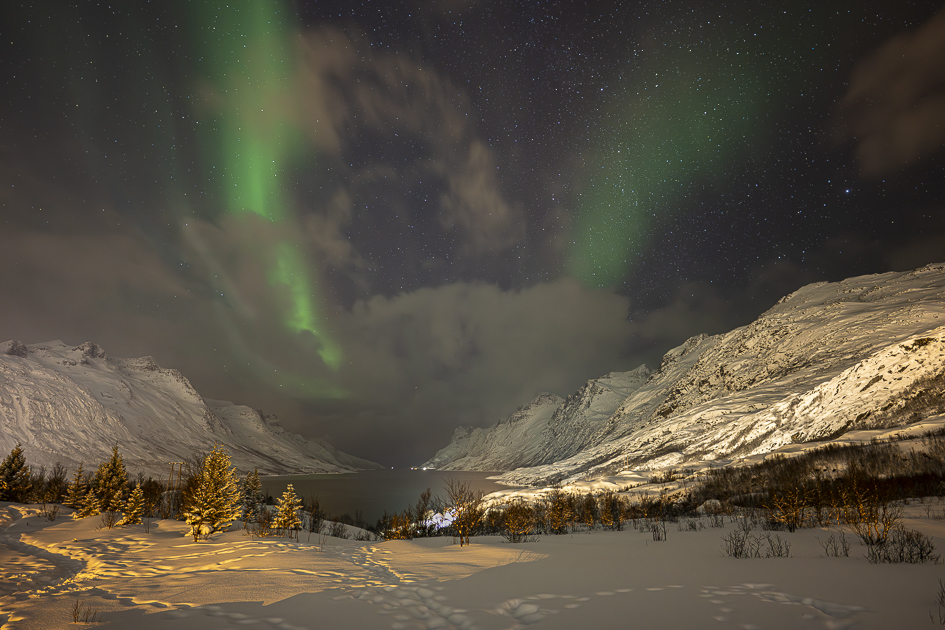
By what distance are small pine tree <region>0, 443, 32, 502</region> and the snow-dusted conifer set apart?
25.5m

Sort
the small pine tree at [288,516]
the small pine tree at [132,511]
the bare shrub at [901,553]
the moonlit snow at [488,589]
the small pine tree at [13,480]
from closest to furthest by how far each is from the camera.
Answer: the moonlit snow at [488,589] < the bare shrub at [901,553] < the small pine tree at [132,511] < the small pine tree at [288,516] < the small pine tree at [13,480]

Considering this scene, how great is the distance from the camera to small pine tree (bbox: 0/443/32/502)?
3082 centimetres

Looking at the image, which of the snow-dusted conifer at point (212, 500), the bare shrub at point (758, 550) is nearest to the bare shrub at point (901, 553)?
the bare shrub at point (758, 550)

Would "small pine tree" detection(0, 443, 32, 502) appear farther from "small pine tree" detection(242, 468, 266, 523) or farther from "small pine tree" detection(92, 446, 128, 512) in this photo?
"small pine tree" detection(242, 468, 266, 523)

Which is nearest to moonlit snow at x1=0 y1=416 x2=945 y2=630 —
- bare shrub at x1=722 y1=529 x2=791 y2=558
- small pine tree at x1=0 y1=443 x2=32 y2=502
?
bare shrub at x1=722 y1=529 x2=791 y2=558

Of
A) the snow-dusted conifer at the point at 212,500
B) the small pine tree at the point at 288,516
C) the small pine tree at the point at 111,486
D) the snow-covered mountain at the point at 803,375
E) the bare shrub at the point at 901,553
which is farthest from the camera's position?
the snow-covered mountain at the point at 803,375

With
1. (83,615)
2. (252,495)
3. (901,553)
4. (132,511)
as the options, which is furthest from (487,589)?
(252,495)

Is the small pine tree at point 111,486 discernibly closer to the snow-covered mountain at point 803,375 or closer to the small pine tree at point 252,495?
the small pine tree at point 252,495

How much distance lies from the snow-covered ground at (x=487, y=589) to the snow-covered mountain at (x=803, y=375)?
7273cm

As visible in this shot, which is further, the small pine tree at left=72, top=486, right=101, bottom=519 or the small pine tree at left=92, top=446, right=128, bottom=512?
the small pine tree at left=92, top=446, right=128, bottom=512

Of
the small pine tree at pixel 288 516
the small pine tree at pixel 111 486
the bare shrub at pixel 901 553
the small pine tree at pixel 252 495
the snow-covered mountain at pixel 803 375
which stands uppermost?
the snow-covered mountain at pixel 803 375

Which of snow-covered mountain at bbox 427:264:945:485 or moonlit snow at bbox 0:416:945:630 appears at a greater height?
snow-covered mountain at bbox 427:264:945:485

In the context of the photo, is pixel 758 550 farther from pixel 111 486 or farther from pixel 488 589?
pixel 111 486

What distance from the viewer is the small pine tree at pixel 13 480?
1213 inches
